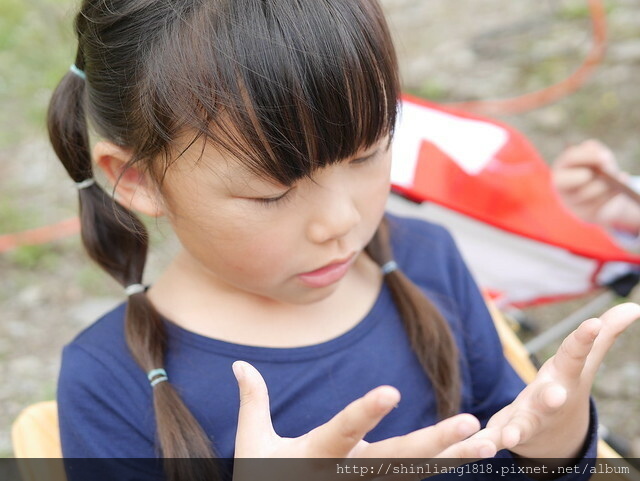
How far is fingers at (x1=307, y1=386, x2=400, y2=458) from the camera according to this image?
587 millimetres

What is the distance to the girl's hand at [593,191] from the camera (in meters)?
1.43

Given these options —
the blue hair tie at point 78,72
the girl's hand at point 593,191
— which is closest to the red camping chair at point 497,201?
the girl's hand at point 593,191

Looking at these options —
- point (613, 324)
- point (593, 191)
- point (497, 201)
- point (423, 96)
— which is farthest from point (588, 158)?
point (423, 96)

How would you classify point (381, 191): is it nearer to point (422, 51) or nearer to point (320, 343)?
point (320, 343)

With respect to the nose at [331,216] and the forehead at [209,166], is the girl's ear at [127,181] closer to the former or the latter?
the forehead at [209,166]

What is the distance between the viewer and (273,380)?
97 cm

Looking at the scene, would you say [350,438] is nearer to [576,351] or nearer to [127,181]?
[576,351]

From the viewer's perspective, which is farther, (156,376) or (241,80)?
(156,376)

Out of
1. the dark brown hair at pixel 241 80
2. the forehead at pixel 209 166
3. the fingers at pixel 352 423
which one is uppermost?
the dark brown hair at pixel 241 80

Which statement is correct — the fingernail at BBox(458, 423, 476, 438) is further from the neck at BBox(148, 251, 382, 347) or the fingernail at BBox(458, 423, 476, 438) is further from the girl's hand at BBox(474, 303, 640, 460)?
the neck at BBox(148, 251, 382, 347)

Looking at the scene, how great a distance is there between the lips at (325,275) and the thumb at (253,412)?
0.21m

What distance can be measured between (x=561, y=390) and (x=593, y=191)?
846 millimetres

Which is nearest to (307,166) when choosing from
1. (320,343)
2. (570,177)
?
(320,343)

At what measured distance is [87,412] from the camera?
92cm
